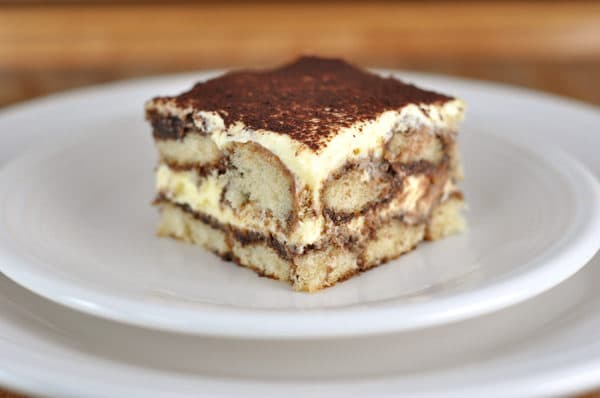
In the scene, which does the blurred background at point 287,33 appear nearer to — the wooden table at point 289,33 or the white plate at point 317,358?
the wooden table at point 289,33

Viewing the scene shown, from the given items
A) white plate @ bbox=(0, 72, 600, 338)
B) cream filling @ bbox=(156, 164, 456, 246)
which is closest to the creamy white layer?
cream filling @ bbox=(156, 164, 456, 246)

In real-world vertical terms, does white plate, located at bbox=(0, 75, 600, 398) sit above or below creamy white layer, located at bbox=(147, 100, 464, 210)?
below

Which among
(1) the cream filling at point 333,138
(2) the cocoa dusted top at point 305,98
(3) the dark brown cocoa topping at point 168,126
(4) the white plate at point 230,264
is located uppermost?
(2) the cocoa dusted top at point 305,98

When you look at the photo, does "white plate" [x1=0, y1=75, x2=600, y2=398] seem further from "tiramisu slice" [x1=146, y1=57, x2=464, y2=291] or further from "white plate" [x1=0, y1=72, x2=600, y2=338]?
"tiramisu slice" [x1=146, y1=57, x2=464, y2=291]

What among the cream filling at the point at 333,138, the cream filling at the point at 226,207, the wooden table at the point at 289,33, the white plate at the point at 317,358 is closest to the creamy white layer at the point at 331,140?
the cream filling at the point at 333,138

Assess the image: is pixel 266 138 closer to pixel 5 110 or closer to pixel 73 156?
pixel 73 156

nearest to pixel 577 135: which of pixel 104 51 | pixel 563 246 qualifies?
pixel 563 246

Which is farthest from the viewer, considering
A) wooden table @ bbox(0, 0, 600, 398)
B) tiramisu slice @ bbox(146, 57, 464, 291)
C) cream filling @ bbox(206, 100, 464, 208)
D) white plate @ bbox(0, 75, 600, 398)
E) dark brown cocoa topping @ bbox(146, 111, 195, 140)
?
wooden table @ bbox(0, 0, 600, 398)

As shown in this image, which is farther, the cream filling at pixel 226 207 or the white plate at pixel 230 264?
the cream filling at pixel 226 207
